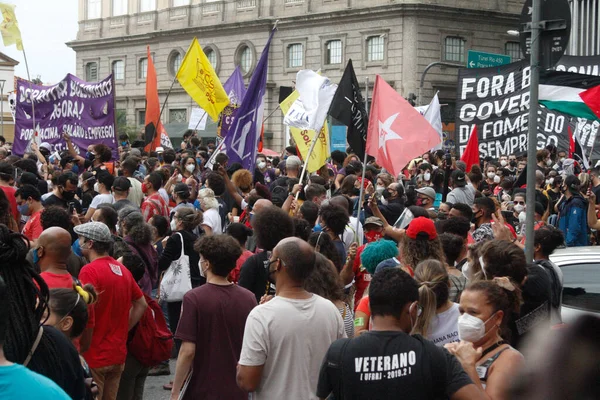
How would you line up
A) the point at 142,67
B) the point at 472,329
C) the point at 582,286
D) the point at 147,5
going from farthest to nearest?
the point at 147,5
the point at 142,67
the point at 582,286
the point at 472,329

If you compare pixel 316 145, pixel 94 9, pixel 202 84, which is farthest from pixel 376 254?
pixel 94 9

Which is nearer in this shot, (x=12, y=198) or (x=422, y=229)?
(x=422, y=229)

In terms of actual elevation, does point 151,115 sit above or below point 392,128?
above

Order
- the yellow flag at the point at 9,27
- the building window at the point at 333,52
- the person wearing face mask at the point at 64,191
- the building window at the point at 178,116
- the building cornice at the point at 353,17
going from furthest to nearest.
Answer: the building window at the point at 178,116
the building window at the point at 333,52
the building cornice at the point at 353,17
the yellow flag at the point at 9,27
the person wearing face mask at the point at 64,191

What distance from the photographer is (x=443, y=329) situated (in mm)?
5199

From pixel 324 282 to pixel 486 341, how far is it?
54.8 inches

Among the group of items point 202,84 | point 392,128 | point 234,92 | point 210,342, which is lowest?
point 210,342

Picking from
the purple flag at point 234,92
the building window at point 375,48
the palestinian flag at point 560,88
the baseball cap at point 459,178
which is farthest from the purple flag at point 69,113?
the building window at point 375,48

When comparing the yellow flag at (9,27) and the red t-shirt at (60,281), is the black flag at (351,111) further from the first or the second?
the yellow flag at (9,27)

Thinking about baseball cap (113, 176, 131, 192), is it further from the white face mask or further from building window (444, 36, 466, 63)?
building window (444, 36, 466, 63)

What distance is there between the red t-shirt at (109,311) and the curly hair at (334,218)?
1884mm

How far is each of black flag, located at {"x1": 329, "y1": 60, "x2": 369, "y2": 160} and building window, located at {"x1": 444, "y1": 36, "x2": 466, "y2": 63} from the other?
122 feet

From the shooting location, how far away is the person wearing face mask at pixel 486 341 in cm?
420

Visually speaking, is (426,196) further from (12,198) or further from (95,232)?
(95,232)
